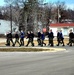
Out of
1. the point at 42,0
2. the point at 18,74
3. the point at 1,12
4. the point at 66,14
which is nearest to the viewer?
the point at 18,74

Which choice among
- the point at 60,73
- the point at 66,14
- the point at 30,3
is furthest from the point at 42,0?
the point at 60,73

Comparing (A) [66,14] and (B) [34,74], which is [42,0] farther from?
(B) [34,74]

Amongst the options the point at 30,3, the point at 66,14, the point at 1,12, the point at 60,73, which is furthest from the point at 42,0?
the point at 60,73

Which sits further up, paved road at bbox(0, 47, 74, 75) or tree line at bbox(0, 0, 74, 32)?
tree line at bbox(0, 0, 74, 32)

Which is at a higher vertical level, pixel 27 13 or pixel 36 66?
pixel 27 13

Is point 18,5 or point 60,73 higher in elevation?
point 18,5

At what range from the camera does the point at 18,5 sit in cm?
8869

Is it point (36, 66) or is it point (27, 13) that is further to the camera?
point (27, 13)

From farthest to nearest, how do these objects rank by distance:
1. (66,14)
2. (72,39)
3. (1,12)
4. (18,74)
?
(66,14) < (1,12) < (72,39) < (18,74)

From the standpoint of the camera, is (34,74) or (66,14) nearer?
(34,74)

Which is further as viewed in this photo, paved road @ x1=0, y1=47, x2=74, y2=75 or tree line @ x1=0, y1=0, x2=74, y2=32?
tree line @ x1=0, y1=0, x2=74, y2=32

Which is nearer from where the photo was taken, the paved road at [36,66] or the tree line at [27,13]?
the paved road at [36,66]

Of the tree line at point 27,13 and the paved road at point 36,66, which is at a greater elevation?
the tree line at point 27,13

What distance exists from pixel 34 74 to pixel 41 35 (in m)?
24.6
